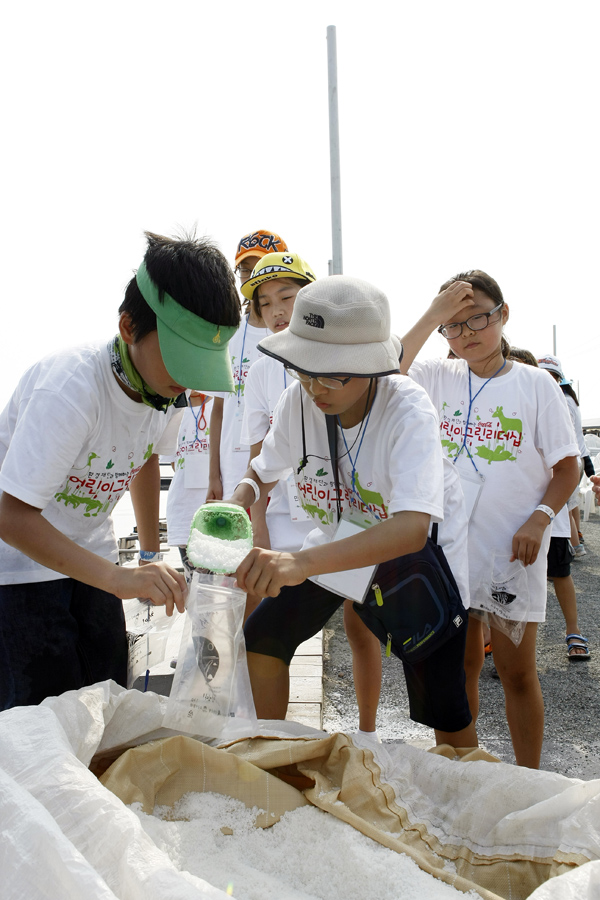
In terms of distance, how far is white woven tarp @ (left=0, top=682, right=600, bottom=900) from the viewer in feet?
3.43

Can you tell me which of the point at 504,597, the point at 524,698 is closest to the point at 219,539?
the point at 504,597

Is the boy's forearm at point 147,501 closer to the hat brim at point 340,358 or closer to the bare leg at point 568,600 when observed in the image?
the hat brim at point 340,358

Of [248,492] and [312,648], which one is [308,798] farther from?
[312,648]

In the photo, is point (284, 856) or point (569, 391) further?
point (569, 391)

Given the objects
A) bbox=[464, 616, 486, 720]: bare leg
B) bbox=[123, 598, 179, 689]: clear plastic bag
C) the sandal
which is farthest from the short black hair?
the sandal

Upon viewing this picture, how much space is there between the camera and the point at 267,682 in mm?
2090

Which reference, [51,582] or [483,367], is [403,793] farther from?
[483,367]

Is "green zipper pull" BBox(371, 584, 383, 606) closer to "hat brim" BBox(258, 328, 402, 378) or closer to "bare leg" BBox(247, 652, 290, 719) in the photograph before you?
"bare leg" BBox(247, 652, 290, 719)

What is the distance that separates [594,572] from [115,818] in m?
6.52

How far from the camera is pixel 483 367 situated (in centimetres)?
262

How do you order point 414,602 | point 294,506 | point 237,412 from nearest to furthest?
point 414,602 < point 294,506 < point 237,412

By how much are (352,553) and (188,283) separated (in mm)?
774

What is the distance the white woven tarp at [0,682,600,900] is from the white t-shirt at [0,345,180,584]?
1.60ft

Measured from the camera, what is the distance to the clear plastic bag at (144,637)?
7.63ft
